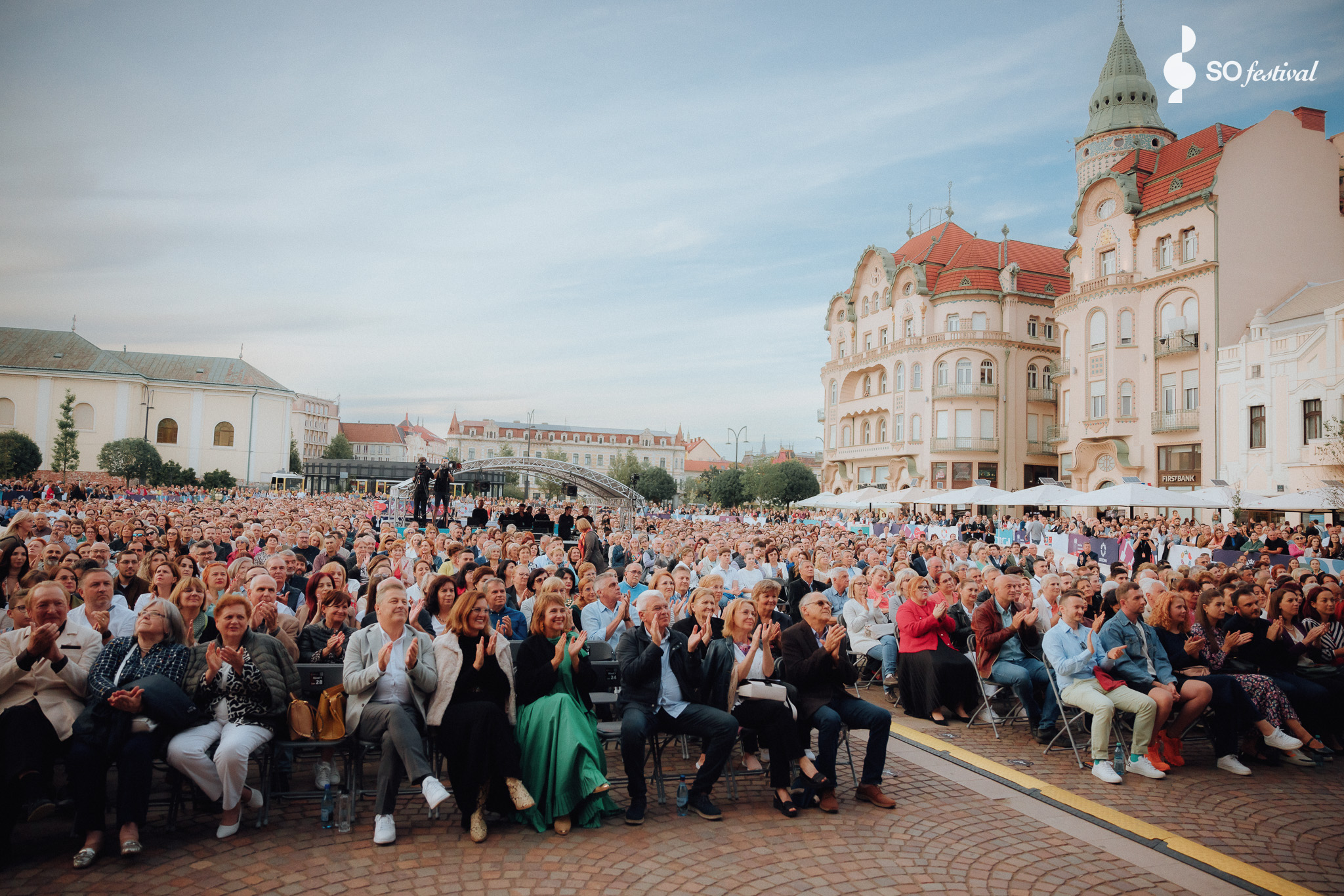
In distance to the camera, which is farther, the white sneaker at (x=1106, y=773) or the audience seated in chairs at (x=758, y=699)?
the white sneaker at (x=1106, y=773)

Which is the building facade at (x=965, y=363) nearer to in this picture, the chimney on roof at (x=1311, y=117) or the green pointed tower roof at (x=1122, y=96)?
the green pointed tower roof at (x=1122, y=96)

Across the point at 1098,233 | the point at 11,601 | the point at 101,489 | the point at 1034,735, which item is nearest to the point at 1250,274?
the point at 1098,233

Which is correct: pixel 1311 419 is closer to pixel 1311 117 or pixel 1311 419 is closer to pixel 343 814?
pixel 1311 117

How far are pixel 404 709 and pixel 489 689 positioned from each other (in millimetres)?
557

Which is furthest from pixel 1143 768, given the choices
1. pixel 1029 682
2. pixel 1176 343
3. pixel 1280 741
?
pixel 1176 343

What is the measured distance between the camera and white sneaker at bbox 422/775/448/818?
16.2 ft

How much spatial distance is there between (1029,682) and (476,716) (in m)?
5.24

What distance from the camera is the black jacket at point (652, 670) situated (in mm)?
5855

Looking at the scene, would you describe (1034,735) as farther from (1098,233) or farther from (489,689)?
(1098,233)

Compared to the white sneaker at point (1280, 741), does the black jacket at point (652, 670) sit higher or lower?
higher

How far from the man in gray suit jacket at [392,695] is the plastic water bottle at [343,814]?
0.17m

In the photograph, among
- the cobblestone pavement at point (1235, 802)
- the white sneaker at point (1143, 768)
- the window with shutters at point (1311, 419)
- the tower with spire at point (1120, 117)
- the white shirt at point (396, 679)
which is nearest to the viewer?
the cobblestone pavement at point (1235, 802)

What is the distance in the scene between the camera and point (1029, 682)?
757cm

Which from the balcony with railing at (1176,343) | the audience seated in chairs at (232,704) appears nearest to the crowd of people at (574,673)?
the audience seated in chairs at (232,704)
